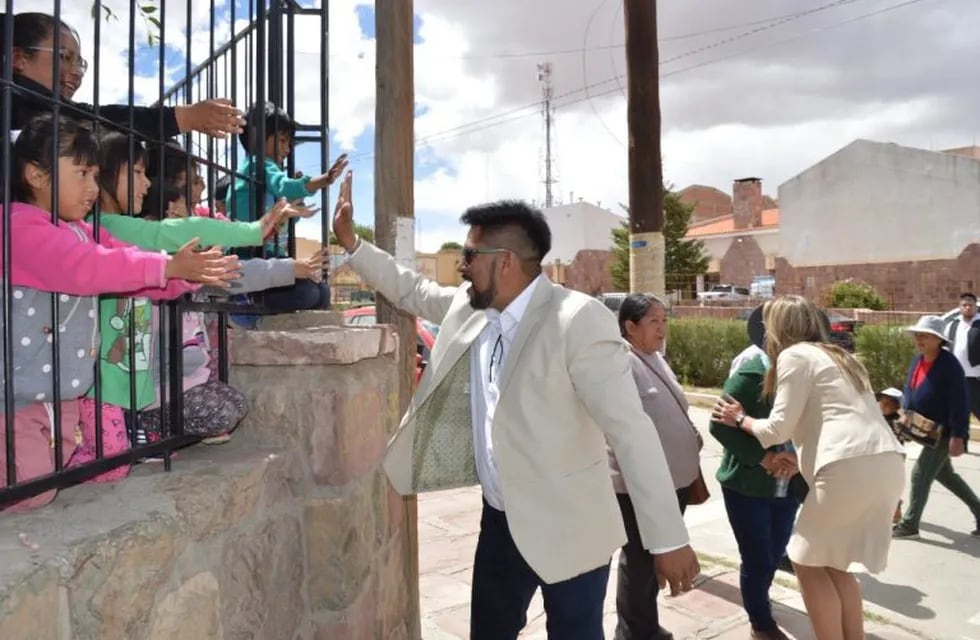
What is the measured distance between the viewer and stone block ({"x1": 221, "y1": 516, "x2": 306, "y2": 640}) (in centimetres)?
203

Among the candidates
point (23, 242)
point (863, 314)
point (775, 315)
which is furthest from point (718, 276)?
point (23, 242)

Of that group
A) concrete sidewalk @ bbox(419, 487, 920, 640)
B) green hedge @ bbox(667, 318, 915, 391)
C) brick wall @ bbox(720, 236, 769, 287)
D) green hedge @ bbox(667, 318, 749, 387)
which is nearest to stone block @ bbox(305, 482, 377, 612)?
concrete sidewalk @ bbox(419, 487, 920, 640)

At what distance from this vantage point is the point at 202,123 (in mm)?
2299

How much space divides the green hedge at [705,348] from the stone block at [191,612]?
41.8 ft

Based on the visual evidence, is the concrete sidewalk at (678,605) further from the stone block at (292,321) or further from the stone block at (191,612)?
the stone block at (191,612)

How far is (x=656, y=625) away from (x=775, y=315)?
162 cm

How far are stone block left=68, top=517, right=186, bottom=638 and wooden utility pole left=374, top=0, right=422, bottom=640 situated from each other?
170 centimetres

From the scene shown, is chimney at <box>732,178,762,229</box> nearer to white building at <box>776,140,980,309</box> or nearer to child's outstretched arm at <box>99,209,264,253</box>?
white building at <box>776,140,980,309</box>

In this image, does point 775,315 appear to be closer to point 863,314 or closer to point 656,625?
point 656,625

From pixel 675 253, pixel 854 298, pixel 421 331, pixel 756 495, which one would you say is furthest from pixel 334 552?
pixel 675 253

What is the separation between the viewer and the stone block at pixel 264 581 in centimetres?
203

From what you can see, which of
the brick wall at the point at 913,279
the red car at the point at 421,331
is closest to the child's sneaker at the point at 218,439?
the red car at the point at 421,331

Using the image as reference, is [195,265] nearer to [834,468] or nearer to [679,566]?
[679,566]

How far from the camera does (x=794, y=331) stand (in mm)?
3484
